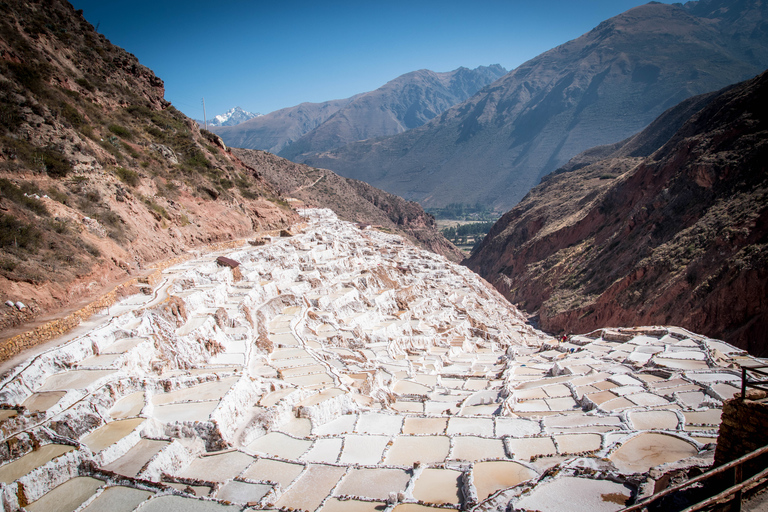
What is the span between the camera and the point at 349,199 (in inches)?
3044

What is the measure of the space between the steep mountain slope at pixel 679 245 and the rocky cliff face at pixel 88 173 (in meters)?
26.6

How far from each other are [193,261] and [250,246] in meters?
5.94

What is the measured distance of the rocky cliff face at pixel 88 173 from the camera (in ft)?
47.2

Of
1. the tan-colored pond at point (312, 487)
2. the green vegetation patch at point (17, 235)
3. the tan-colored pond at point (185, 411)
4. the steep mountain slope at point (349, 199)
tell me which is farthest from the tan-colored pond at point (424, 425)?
the steep mountain slope at point (349, 199)

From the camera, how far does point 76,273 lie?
1475 cm

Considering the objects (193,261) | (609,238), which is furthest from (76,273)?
(609,238)

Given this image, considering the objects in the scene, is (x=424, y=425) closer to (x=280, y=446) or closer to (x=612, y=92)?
(x=280, y=446)

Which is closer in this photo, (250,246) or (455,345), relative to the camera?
(455,345)

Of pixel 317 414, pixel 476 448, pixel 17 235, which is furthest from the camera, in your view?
pixel 17 235

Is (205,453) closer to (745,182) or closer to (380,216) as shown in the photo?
(745,182)

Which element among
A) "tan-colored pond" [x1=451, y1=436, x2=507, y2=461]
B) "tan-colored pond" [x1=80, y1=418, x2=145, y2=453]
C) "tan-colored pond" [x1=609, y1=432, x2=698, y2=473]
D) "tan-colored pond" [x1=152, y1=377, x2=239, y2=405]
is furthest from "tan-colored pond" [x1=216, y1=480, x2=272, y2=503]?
"tan-colored pond" [x1=609, y1=432, x2=698, y2=473]

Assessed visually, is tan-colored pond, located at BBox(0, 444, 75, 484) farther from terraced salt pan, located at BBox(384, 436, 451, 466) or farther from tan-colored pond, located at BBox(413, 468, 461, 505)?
tan-colored pond, located at BBox(413, 468, 461, 505)

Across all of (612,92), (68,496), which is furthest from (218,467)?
(612,92)

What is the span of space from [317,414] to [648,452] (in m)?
8.24
